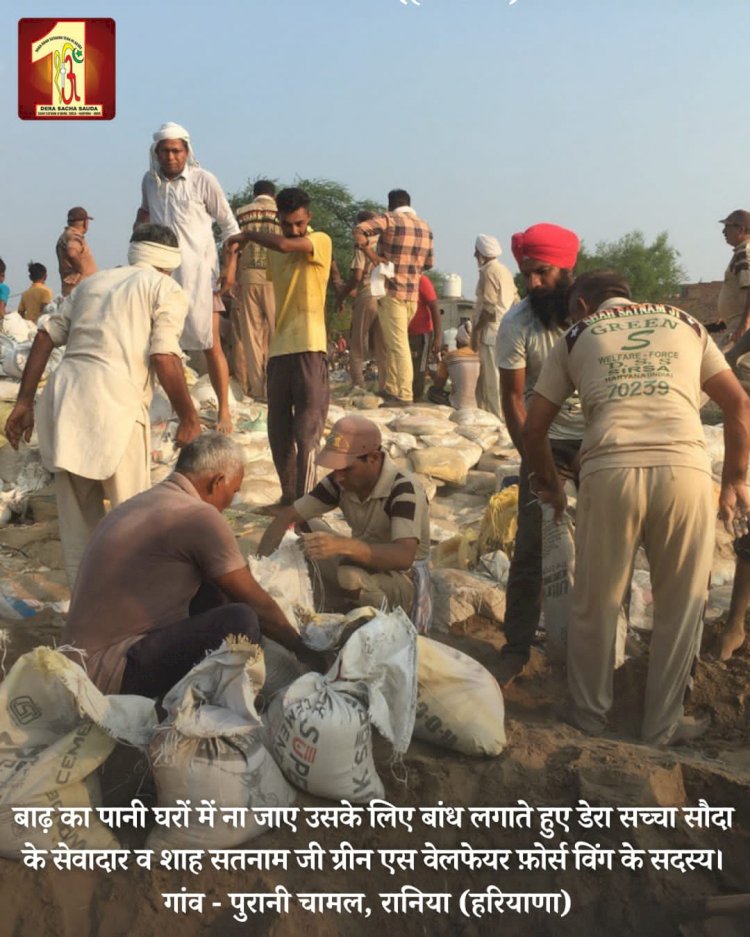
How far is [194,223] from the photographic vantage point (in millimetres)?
6148

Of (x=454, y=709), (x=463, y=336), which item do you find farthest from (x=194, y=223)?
(x=463, y=336)

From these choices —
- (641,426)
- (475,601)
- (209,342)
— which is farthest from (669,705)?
(209,342)

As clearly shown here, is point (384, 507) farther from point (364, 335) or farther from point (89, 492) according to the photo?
point (364, 335)

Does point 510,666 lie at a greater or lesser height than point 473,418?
lesser

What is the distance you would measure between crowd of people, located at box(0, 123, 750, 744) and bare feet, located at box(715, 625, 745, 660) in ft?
0.05

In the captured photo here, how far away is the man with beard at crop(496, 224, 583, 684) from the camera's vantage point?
412 centimetres

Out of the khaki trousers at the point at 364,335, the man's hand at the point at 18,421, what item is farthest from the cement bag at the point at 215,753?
the khaki trousers at the point at 364,335

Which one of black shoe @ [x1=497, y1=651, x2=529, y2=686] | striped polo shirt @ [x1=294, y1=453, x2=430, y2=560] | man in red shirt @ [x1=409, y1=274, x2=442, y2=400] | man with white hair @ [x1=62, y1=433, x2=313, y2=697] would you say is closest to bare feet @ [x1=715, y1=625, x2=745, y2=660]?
black shoe @ [x1=497, y1=651, x2=529, y2=686]

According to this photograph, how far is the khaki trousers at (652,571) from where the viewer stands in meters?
3.46

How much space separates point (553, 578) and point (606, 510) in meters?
0.79

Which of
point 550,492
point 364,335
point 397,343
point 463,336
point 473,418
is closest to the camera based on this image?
point 550,492

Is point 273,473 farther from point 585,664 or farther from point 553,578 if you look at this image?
point 585,664

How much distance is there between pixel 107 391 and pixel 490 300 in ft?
18.6

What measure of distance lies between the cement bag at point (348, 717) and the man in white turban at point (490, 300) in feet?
21.3
